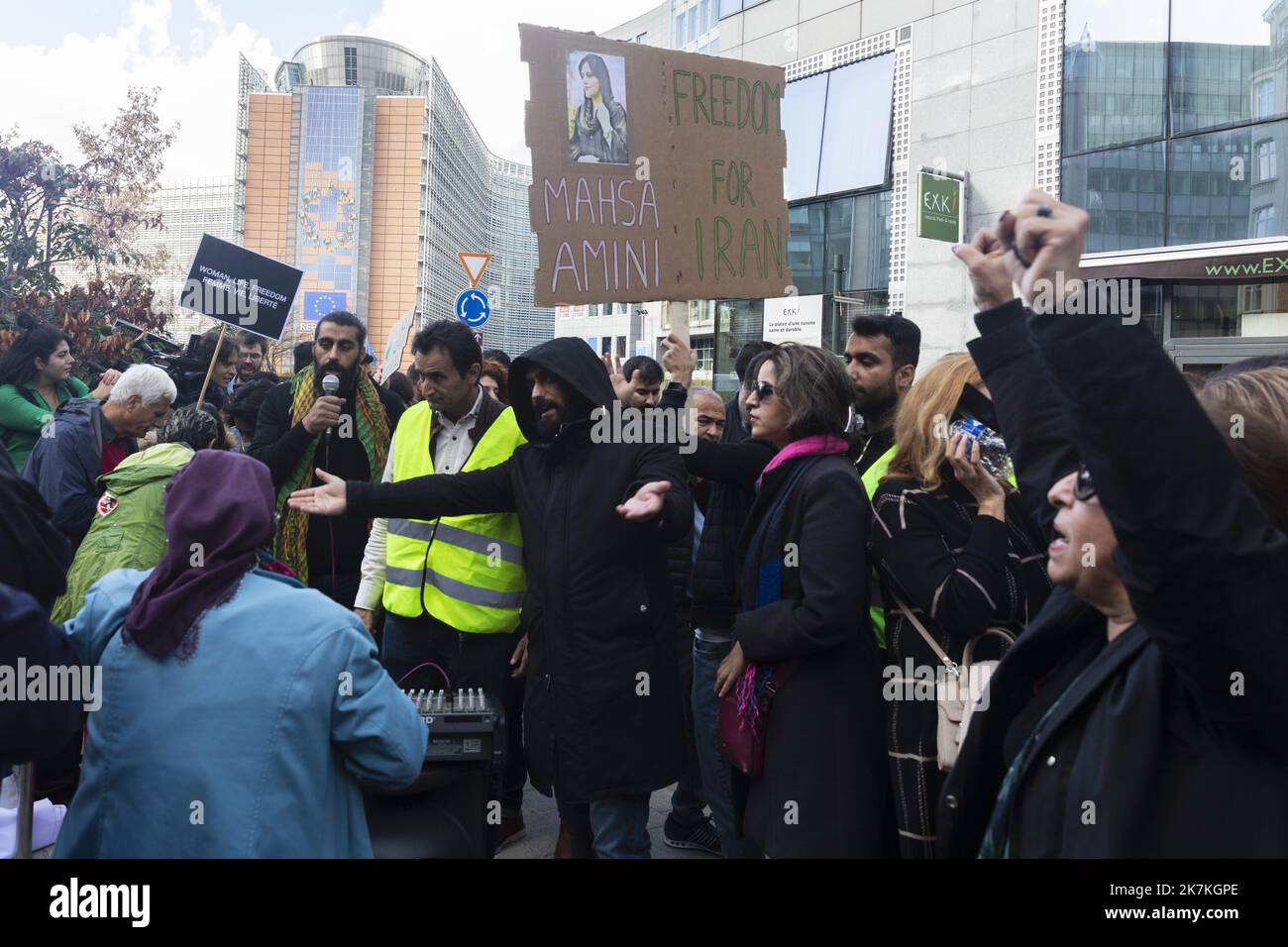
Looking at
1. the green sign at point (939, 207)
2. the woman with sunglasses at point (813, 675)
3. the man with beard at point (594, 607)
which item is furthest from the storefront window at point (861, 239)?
the woman with sunglasses at point (813, 675)

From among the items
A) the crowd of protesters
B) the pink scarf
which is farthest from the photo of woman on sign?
the pink scarf

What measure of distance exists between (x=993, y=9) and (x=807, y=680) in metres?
16.0

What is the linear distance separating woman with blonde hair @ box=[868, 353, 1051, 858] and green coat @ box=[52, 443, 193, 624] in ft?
7.89

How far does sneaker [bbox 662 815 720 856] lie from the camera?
454 centimetres

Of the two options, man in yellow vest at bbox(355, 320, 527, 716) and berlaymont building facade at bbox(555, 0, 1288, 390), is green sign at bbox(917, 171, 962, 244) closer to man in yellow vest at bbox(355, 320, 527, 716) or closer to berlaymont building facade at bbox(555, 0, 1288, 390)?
berlaymont building facade at bbox(555, 0, 1288, 390)

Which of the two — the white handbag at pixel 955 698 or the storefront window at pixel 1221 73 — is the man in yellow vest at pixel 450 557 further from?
the storefront window at pixel 1221 73

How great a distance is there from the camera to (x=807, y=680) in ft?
9.34

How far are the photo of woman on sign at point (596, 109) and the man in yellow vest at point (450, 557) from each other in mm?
1033

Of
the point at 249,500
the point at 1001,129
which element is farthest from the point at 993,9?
the point at 249,500

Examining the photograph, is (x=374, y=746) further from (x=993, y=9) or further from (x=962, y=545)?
(x=993, y=9)

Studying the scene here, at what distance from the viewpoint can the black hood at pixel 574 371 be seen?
3.42m

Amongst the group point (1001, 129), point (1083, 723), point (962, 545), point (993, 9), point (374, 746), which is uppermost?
point (993, 9)
